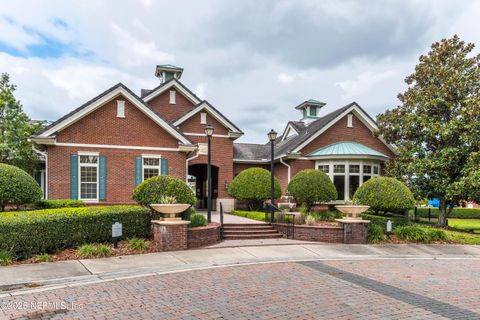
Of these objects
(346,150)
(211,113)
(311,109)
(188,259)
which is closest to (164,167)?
(211,113)

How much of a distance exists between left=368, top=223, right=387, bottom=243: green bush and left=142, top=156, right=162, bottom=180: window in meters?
9.86

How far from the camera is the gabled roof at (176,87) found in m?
24.0

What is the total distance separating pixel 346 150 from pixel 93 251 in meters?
15.3

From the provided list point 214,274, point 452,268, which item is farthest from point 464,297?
point 214,274

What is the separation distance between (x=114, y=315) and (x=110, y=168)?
1249cm

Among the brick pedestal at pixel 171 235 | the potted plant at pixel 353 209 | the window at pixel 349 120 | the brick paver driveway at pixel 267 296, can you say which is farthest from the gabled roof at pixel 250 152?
the brick paver driveway at pixel 267 296

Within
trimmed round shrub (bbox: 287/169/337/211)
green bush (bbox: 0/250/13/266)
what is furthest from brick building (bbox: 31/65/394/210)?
green bush (bbox: 0/250/13/266)

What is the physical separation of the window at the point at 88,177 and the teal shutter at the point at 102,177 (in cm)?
17

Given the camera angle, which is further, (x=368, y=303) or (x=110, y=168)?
(x=110, y=168)

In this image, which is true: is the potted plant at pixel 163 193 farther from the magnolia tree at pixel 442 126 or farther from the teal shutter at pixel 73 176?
the magnolia tree at pixel 442 126

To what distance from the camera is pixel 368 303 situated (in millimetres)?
6215

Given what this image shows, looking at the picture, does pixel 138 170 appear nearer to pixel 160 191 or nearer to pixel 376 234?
pixel 160 191

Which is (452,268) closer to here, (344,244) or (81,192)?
(344,244)

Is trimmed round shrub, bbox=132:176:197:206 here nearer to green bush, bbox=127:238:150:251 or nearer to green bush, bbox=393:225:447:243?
green bush, bbox=127:238:150:251
